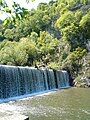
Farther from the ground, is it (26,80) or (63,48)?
(63,48)

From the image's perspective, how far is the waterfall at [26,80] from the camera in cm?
2893

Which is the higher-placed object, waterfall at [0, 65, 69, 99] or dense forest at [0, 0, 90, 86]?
dense forest at [0, 0, 90, 86]

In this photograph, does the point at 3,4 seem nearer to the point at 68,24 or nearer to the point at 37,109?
the point at 37,109

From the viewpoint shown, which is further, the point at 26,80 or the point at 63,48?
the point at 63,48

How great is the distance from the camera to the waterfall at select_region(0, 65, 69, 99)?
28934 mm

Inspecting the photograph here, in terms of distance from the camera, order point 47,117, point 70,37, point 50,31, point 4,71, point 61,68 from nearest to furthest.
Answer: point 47,117 < point 4,71 < point 61,68 < point 70,37 < point 50,31

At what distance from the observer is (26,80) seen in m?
33.4

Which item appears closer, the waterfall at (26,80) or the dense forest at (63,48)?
the waterfall at (26,80)

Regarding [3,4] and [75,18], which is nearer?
[3,4]

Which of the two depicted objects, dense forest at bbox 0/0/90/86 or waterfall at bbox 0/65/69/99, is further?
dense forest at bbox 0/0/90/86

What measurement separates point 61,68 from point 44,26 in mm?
33212

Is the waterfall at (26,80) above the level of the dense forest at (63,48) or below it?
below

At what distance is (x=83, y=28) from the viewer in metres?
58.4

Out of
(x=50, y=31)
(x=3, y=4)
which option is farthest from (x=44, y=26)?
(x=3, y=4)
